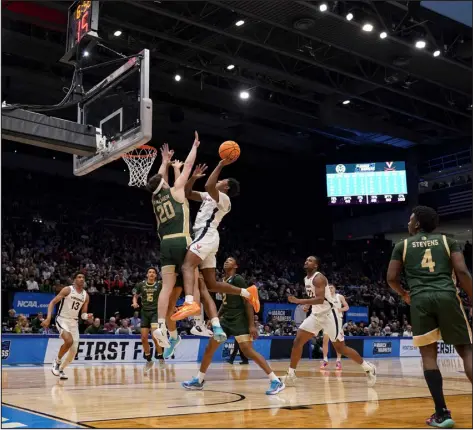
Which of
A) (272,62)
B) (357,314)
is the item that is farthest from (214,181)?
(357,314)

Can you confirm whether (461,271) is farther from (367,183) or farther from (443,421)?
(367,183)

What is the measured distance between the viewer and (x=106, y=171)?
27.6 metres

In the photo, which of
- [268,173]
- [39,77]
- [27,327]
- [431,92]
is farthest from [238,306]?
[268,173]

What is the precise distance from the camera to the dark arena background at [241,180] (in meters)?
7.38

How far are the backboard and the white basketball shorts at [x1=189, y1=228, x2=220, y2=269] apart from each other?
1334mm

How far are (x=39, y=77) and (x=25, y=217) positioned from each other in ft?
21.8

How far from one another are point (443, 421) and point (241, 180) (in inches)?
1013

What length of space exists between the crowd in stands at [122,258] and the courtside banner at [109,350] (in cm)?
54

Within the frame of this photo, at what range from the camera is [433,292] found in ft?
17.0

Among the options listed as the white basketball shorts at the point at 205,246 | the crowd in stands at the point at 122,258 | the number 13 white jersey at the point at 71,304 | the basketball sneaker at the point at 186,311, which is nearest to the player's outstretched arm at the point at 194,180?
the white basketball shorts at the point at 205,246

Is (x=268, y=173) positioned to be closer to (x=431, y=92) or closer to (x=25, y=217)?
(x=431, y=92)

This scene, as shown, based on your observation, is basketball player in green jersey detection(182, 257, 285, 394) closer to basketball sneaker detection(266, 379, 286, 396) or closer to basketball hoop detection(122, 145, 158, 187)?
basketball sneaker detection(266, 379, 286, 396)

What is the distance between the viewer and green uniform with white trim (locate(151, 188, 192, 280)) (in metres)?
7.13

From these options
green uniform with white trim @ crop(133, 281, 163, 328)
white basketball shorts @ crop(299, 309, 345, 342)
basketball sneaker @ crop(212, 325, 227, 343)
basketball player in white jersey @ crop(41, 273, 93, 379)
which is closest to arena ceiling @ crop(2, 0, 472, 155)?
green uniform with white trim @ crop(133, 281, 163, 328)
